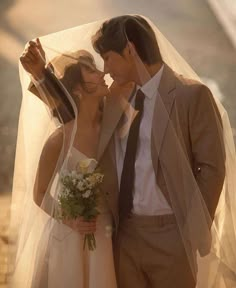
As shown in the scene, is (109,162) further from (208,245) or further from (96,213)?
(208,245)

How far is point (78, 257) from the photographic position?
1239mm

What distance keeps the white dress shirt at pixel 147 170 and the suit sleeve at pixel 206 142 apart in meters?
0.08

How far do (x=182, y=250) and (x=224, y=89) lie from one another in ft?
3.12

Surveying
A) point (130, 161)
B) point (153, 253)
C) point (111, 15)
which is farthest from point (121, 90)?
point (111, 15)

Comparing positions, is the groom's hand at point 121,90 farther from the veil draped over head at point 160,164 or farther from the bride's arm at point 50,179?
the bride's arm at point 50,179

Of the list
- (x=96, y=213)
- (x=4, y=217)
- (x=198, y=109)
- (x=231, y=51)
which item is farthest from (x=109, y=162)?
(x=231, y=51)

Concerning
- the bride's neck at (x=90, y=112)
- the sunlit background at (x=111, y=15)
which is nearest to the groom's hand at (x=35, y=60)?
the bride's neck at (x=90, y=112)

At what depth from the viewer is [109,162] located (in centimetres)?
123

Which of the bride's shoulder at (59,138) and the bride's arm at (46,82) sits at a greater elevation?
the bride's arm at (46,82)

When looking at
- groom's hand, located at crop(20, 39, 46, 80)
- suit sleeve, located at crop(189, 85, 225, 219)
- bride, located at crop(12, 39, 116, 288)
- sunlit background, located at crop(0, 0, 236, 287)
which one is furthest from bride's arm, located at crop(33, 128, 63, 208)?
sunlit background, located at crop(0, 0, 236, 287)

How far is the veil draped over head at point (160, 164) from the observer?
1201 millimetres

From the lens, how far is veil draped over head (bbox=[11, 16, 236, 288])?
3.94ft

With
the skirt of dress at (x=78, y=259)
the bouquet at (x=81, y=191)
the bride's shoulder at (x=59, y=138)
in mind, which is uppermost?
the bride's shoulder at (x=59, y=138)

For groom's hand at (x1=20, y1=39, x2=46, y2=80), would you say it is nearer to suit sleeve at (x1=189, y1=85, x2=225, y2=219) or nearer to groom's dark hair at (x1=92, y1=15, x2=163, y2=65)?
groom's dark hair at (x1=92, y1=15, x2=163, y2=65)
